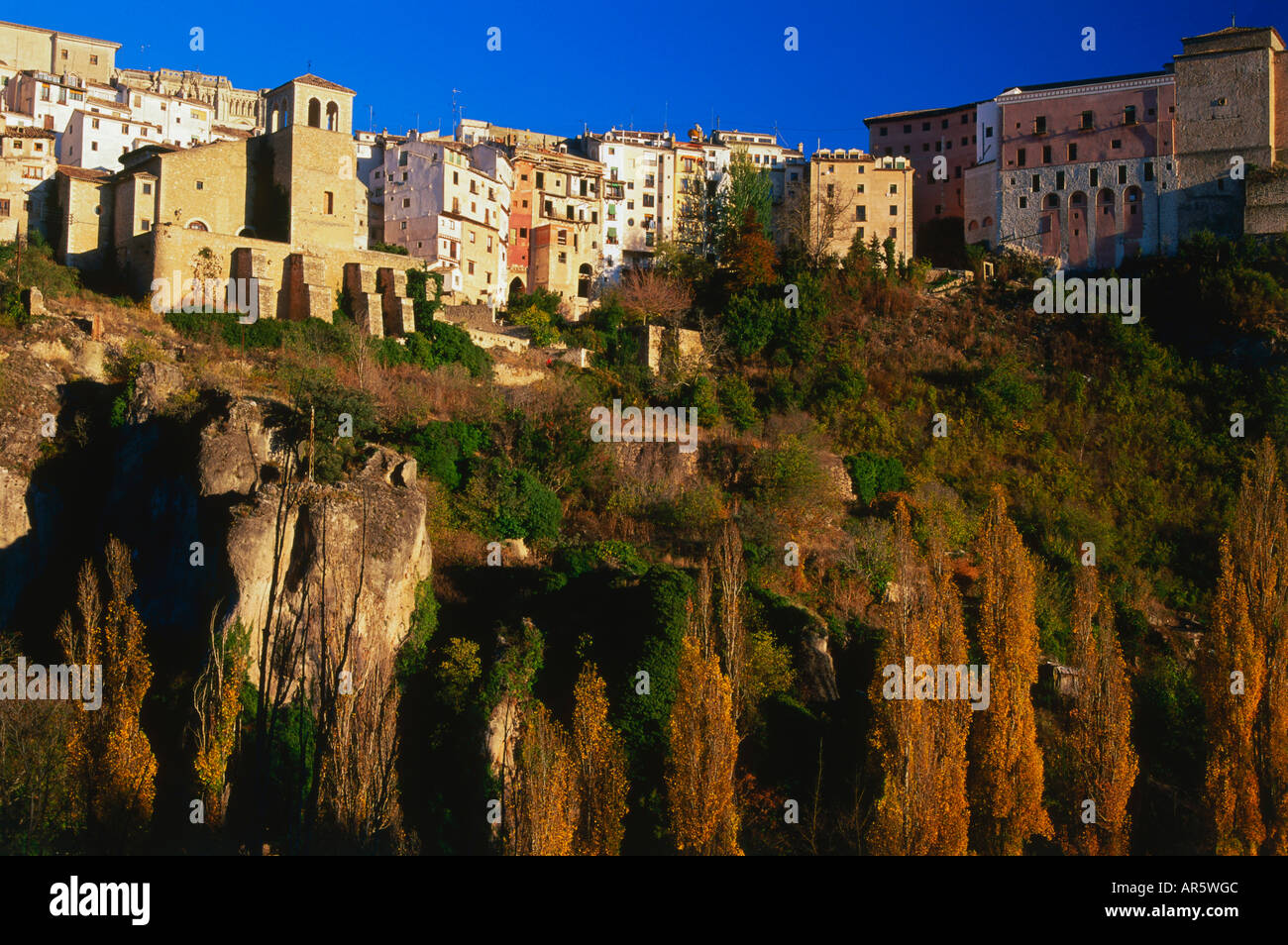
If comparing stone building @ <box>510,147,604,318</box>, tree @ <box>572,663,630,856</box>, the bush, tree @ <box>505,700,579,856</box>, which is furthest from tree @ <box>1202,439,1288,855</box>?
stone building @ <box>510,147,604,318</box>

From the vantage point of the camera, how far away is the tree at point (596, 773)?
2475 centimetres

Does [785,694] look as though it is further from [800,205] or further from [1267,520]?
[800,205]

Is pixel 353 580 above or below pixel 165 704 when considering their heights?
above

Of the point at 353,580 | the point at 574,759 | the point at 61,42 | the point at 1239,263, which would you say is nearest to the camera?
the point at 574,759

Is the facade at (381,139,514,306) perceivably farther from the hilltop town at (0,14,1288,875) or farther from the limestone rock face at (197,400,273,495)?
the limestone rock face at (197,400,273,495)

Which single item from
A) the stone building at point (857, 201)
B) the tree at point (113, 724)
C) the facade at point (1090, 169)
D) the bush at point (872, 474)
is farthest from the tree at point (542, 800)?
the facade at point (1090, 169)

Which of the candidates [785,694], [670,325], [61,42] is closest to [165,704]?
[785,694]

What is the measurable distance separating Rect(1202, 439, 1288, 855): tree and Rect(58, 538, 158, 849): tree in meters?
20.9

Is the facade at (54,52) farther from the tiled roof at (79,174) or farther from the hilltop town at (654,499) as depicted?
the tiled roof at (79,174)

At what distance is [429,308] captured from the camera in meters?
44.8

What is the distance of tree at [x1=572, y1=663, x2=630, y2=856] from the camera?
2475cm

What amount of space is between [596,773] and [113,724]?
9.12 m

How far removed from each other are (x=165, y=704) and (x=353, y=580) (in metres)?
4.37

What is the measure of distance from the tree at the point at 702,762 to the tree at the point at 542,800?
204 cm
